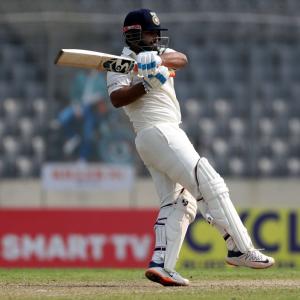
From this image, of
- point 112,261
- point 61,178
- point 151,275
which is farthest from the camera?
point 61,178

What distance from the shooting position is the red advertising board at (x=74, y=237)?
Result: 1196 cm

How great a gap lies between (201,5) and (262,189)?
9.78 feet

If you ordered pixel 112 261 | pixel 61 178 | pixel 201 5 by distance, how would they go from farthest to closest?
pixel 201 5
pixel 61 178
pixel 112 261

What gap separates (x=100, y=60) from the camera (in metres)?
6.48

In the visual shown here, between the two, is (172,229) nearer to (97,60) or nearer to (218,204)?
(218,204)

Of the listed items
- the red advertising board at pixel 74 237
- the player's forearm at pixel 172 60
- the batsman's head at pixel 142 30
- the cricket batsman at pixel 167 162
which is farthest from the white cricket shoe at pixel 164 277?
the red advertising board at pixel 74 237

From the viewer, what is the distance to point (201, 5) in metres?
15.4

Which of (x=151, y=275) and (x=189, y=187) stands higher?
(x=189, y=187)

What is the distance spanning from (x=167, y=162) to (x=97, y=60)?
0.78 m

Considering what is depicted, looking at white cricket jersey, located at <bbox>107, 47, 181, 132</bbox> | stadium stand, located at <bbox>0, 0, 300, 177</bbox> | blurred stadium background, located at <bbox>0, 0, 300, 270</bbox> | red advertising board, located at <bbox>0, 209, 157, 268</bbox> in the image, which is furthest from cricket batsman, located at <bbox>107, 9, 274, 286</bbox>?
stadium stand, located at <bbox>0, 0, 300, 177</bbox>

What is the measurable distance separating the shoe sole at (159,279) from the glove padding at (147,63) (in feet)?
3.99

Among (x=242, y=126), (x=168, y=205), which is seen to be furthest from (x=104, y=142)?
(x=168, y=205)

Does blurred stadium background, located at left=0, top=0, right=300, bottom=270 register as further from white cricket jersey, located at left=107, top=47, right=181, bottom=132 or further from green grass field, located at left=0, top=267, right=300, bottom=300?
white cricket jersey, located at left=107, top=47, right=181, bottom=132

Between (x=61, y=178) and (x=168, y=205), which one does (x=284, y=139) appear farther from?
(x=168, y=205)
